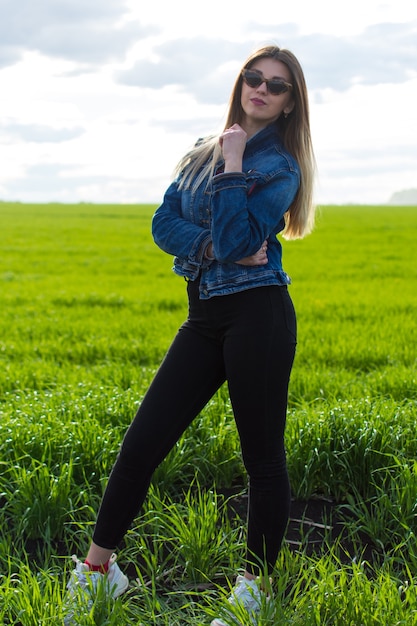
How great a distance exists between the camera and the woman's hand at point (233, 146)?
2.86 m

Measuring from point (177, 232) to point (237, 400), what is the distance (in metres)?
0.72

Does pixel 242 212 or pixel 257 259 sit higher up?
pixel 242 212

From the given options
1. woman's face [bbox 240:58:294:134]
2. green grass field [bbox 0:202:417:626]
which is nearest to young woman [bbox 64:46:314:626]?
woman's face [bbox 240:58:294:134]

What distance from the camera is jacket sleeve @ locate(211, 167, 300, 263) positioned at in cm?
276

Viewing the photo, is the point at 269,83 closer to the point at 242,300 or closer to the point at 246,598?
the point at 242,300

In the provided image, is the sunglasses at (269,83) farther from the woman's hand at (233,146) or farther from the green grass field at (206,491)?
the green grass field at (206,491)

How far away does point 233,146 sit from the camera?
2.90m

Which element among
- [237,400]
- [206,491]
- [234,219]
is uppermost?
[234,219]

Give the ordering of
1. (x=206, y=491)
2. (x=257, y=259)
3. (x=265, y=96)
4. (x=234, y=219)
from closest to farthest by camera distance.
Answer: (x=234, y=219) < (x=257, y=259) < (x=265, y=96) < (x=206, y=491)

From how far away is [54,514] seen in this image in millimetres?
3834

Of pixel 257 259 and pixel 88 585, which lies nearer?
pixel 257 259

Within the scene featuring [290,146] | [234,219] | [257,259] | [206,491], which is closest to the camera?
[234,219]

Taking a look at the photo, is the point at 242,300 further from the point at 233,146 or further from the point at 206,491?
the point at 206,491

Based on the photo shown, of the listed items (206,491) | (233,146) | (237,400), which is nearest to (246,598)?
(237,400)
